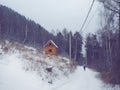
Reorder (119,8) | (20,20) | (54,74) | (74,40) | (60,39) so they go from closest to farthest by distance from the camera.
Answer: (119,8), (54,74), (74,40), (60,39), (20,20)

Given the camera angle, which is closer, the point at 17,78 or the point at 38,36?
the point at 17,78

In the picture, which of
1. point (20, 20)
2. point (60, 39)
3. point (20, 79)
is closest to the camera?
point (20, 79)

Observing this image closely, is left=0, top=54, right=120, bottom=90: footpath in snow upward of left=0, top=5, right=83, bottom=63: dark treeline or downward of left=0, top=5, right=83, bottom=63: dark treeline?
downward

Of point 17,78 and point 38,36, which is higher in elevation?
point 38,36

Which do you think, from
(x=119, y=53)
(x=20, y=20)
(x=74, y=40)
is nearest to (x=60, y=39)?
(x=74, y=40)

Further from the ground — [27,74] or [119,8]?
[119,8]

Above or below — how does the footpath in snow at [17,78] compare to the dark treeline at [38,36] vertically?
below

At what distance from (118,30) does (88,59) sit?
69.4 metres

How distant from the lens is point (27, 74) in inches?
794

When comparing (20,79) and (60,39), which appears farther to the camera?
(60,39)

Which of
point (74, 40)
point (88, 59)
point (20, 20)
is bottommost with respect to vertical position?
point (88, 59)

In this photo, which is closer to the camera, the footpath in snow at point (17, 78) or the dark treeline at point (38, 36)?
the footpath in snow at point (17, 78)

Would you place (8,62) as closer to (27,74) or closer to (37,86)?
(27,74)

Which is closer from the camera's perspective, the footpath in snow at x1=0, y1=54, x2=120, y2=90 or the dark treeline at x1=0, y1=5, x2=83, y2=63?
the footpath in snow at x1=0, y1=54, x2=120, y2=90
